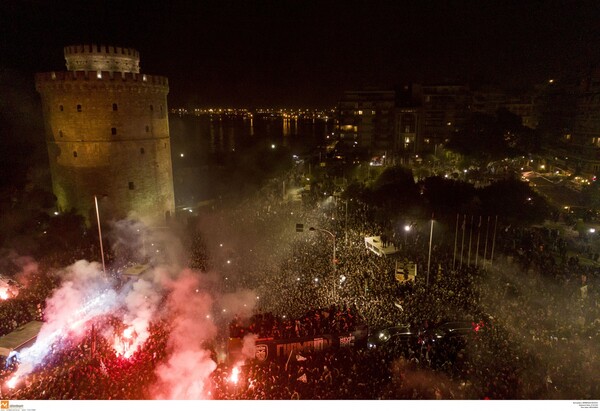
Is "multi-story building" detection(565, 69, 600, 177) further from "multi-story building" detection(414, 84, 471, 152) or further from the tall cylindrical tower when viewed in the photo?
the tall cylindrical tower

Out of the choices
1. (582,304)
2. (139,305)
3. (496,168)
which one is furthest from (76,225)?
(496,168)

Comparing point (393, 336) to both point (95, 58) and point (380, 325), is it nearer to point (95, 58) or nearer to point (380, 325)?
point (380, 325)

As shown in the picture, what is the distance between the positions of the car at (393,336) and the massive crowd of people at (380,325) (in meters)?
0.32

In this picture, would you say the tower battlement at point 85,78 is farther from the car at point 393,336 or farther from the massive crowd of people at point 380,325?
the car at point 393,336

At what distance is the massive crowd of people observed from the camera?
12.0m

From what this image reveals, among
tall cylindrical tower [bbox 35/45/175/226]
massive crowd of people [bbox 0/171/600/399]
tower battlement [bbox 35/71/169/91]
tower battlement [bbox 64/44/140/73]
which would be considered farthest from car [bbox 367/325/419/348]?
tower battlement [bbox 64/44/140/73]

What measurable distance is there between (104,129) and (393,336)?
70.8 feet

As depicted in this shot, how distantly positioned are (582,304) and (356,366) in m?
9.51

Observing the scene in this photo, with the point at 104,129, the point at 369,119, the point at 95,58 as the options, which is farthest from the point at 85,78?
the point at 369,119

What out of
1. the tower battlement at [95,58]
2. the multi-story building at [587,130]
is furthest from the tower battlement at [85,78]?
the multi-story building at [587,130]

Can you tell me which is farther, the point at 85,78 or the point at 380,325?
the point at 85,78

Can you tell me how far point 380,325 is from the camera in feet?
49.6

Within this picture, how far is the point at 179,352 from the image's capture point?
13820 millimetres

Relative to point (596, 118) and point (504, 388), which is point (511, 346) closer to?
point (504, 388)
